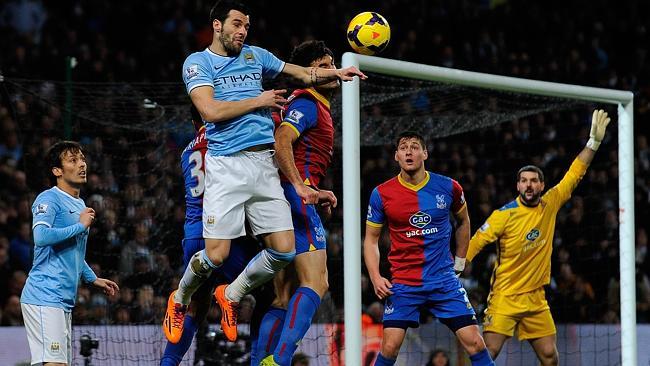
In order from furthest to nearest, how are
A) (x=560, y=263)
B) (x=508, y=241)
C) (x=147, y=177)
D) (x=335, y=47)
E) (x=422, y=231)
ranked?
(x=335, y=47) < (x=560, y=263) < (x=147, y=177) < (x=508, y=241) < (x=422, y=231)

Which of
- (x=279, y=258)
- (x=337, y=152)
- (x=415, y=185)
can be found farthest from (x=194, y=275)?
(x=337, y=152)

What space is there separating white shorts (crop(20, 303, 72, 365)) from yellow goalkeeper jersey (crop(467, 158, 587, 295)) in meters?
3.55

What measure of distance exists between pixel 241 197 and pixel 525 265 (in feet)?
11.6

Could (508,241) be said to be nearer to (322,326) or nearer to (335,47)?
(322,326)

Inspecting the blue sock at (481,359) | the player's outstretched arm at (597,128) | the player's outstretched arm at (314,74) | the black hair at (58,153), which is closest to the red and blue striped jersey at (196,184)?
the black hair at (58,153)

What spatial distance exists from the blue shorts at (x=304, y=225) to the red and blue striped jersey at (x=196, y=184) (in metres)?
0.69

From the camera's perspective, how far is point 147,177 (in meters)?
10.2

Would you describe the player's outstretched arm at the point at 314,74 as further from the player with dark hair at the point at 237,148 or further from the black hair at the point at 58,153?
the black hair at the point at 58,153

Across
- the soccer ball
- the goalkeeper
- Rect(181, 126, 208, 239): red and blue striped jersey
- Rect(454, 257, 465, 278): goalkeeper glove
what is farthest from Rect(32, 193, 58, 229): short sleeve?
the goalkeeper

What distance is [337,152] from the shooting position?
11.1 metres

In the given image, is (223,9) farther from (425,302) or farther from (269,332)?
(425,302)

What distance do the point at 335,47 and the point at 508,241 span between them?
7.72 metres

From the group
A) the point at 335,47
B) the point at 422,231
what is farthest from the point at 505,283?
the point at 335,47

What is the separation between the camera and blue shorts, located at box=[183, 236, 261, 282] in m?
6.69
